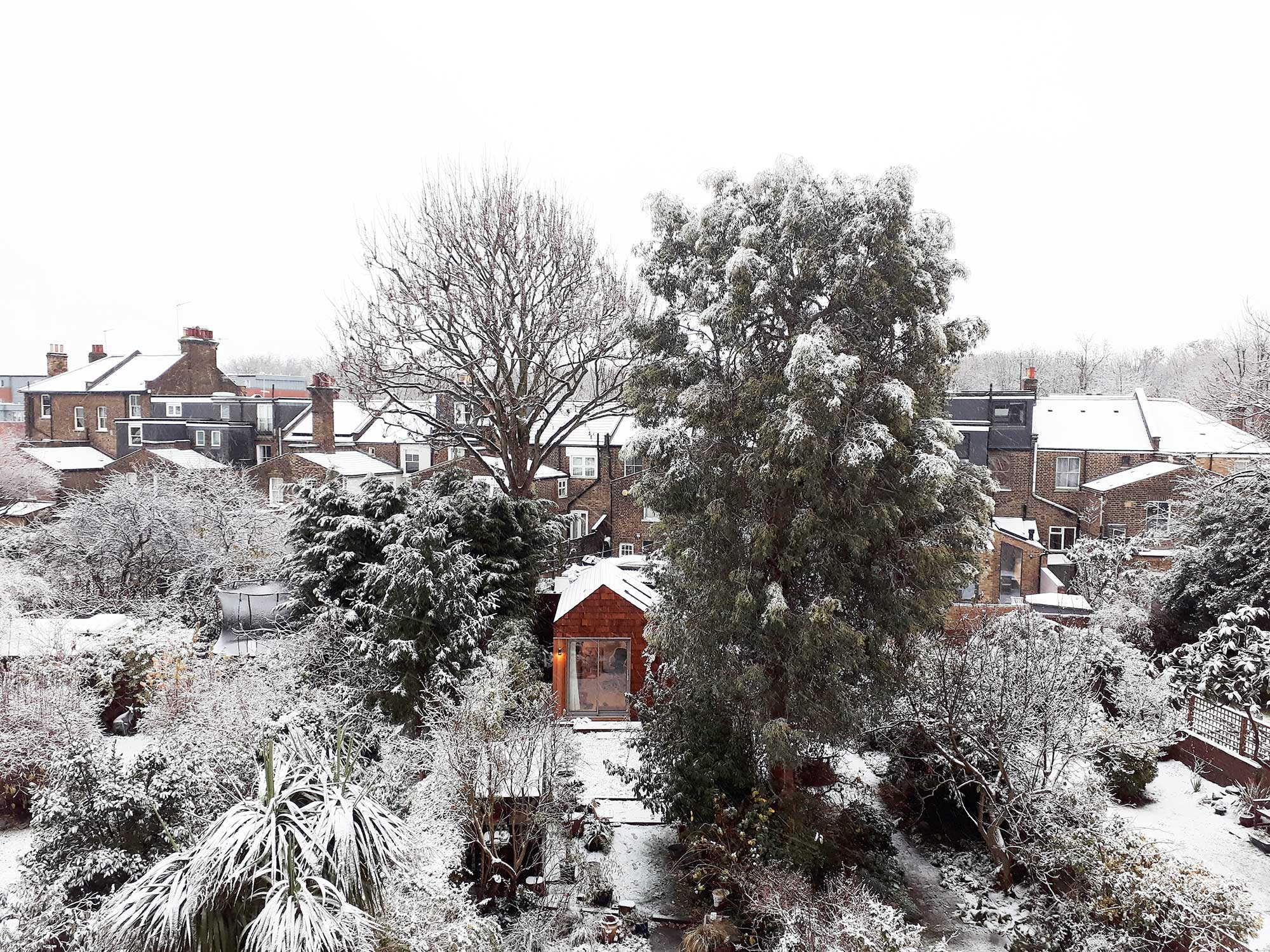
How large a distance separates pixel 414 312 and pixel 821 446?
12.6m

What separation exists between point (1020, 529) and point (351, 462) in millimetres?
28749

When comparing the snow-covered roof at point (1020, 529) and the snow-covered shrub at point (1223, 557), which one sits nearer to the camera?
the snow-covered shrub at point (1223, 557)

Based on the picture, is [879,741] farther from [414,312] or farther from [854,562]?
[414,312]

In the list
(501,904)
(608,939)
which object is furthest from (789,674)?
(501,904)

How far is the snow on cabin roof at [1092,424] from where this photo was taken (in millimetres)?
30844

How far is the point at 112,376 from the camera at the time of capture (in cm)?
4378

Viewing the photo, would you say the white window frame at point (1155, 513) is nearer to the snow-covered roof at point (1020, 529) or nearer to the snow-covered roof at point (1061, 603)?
the snow-covered roof at point (1020, 529)

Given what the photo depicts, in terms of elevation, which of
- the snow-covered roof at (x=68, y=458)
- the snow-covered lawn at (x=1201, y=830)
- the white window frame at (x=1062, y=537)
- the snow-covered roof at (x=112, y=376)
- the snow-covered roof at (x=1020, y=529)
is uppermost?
the snow-covered roof at (x=112, y=376)

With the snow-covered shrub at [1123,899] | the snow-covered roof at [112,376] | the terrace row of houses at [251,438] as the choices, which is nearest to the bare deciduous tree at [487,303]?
the terrace row of houses at [251,438]

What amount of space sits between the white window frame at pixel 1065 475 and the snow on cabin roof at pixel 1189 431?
10.3 ft

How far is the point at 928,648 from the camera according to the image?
13445 millimetres

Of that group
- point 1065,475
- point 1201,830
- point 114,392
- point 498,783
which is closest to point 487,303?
point 498,783

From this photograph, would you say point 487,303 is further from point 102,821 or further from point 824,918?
point 824,918

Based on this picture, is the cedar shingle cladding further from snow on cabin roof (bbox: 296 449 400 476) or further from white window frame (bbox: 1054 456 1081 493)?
white window frame (bbox: 1054 456 1081 493)
